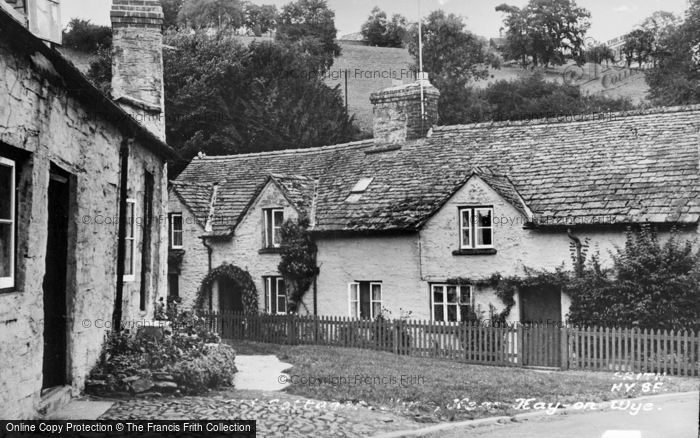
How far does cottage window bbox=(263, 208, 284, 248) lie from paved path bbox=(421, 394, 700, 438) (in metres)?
13.1

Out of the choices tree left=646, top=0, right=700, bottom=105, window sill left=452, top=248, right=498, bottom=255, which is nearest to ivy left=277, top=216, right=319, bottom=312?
window sill left=452, top=248, right=498, bottom=255

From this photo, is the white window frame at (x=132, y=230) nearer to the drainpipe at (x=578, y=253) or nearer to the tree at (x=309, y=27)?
the tree at (x=309, y=27)

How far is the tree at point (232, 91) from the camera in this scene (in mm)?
10398

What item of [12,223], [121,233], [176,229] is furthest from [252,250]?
[12,223]

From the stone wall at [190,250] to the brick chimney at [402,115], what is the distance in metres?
5.77

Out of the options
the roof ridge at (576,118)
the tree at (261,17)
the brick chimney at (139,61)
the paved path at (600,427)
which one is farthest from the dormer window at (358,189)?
the tree at (261,17)

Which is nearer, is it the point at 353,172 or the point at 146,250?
the point at 146,250

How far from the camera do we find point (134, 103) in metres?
13.7

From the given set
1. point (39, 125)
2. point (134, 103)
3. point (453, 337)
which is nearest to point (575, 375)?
point (453, 337)

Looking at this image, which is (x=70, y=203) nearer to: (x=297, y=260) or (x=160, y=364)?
(x=160, y=364)

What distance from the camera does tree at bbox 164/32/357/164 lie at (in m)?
10.4

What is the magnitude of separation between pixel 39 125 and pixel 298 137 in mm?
12931

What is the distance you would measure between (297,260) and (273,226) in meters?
1.57

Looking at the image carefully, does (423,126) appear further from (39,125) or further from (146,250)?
(39,125)
